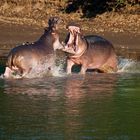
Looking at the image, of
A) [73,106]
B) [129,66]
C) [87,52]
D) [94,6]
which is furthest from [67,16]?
[73,106]

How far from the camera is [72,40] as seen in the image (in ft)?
43.3

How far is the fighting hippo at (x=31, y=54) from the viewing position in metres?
12.4

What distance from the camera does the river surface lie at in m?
8.23

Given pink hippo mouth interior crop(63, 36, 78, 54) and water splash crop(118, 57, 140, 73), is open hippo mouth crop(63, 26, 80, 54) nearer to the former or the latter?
pink hippo mouth interior crop(63, 36, 78, 54)

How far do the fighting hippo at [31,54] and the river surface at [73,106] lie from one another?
11.1 inches

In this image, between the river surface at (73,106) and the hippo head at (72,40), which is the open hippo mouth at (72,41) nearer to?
the hippo head at (72,40)

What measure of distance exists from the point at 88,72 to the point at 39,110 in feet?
14.3

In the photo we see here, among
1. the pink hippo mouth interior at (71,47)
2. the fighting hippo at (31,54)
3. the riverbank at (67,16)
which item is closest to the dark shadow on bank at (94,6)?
the riverbank at (67,16)

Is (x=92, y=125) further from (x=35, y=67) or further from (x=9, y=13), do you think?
(x=9, y=13)

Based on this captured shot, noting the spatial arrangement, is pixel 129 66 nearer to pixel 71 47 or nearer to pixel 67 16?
pixel 71 47

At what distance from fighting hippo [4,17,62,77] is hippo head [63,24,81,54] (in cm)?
17

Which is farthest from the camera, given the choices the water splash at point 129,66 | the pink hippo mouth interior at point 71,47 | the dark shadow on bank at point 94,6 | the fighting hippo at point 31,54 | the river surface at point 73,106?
the dark shadow on bank at point 94,6

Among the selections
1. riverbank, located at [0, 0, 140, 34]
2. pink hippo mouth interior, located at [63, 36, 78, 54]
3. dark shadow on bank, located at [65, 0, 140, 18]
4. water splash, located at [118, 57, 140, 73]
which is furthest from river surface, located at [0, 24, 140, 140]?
dark shadow on bank, located at [65, 0, 140, 18]

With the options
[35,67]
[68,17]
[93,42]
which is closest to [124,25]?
[68,17]
